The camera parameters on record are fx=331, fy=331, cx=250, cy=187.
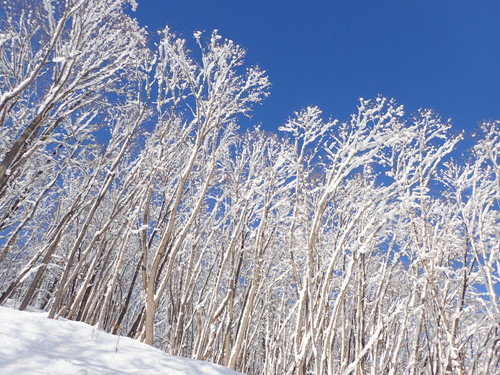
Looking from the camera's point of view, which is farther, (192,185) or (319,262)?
(192,185)

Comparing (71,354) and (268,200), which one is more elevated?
(268,200)

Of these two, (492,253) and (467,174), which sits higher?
(467,174)

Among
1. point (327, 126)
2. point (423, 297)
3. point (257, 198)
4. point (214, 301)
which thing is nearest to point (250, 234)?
point (257, 198)

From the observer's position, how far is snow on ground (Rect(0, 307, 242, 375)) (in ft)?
10.1

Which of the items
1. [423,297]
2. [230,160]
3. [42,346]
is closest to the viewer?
[42,346]

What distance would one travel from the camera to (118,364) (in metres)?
3.62

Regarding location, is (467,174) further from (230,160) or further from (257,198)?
(230,160)

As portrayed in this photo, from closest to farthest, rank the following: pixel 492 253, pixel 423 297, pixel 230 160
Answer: pixel 492 253 < pixel 423 297 < pixel 230 160

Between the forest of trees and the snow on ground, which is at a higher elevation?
the forest of trees

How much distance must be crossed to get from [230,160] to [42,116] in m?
5.20

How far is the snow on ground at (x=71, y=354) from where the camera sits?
307 centimetres

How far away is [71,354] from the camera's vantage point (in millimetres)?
3537

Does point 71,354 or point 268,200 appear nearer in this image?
point 71,354

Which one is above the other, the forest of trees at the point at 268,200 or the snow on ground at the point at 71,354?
the forest of trees at the point at 268,200
